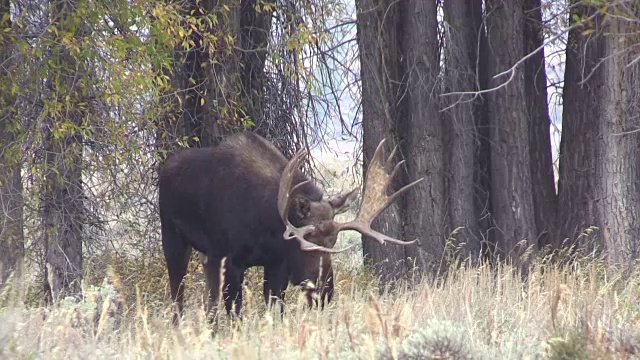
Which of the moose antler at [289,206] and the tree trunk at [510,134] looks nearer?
the moose antler at [289,206]

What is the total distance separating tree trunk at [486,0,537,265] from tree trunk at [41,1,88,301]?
4.88 metres

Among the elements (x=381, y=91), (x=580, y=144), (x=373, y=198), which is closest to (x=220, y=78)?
(x=381, y=91)

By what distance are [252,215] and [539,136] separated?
4.10 metres

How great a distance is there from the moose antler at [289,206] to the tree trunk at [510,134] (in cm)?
308

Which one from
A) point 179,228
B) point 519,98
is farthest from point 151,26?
point 519,98

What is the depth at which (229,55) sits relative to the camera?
1314cm

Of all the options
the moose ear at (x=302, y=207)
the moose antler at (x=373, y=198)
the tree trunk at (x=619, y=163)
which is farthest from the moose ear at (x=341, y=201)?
the tree trunk at (x=619, y=163)

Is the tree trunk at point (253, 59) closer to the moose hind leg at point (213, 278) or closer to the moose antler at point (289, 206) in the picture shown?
the moose hind leg at point (213, 278)

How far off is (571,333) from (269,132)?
772 centimetres

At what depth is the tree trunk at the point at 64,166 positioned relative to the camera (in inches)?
404

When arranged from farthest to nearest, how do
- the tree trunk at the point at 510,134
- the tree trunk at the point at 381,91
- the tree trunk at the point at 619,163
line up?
the tree trunk at the point at 381,91 < the tree trunk at the point at 510,134 < the tree trunk at the point at 619,163

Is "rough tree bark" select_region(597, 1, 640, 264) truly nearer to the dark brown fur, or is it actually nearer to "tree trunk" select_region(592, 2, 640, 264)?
"tree trunk" select_region(592, 2, 640, 264)

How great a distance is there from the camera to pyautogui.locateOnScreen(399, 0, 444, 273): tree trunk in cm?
1281

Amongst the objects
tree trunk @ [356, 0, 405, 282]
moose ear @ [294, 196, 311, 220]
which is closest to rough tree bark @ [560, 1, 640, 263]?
tree trunk @ [356, 0, 405, 282]
